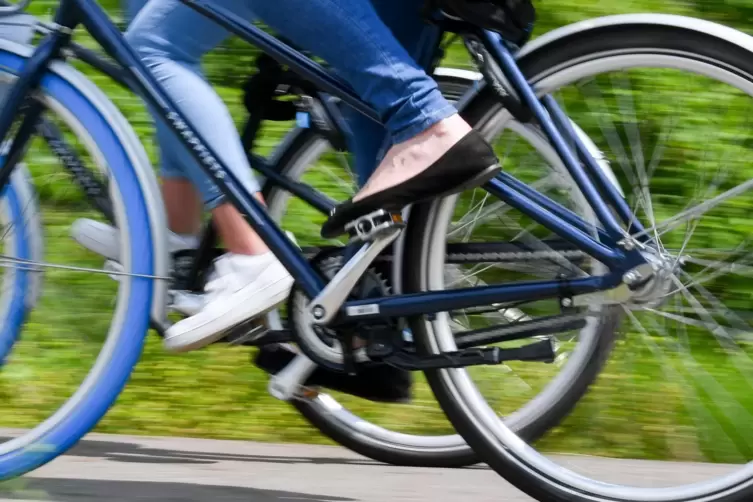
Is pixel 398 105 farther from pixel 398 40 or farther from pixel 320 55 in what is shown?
pixel 398 40

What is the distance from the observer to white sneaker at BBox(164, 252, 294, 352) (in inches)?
94.9

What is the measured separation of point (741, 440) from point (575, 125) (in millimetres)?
971

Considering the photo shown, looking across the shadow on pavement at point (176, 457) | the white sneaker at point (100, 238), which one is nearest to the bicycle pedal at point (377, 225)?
the white sneaker at point (100, 238)

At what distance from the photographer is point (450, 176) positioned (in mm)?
2172

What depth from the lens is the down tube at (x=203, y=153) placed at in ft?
7.90

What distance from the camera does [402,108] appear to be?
86.4 inches

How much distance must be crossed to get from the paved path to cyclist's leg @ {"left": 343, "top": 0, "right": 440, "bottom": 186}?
0.72 meters

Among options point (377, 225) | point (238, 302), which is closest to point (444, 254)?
point (377, 225)

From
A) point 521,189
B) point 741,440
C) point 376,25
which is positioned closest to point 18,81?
point 376,25

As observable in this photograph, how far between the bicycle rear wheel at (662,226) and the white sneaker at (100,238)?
0.61m

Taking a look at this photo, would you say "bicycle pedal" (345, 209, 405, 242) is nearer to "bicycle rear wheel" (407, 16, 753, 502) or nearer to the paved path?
"bicycle rear wheel" (407, 16, 753, 502)

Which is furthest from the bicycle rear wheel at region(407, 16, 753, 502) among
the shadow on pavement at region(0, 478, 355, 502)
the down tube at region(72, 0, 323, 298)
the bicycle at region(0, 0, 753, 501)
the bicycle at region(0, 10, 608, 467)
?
the shadow on pavement at region(0, 478, 355, 502)

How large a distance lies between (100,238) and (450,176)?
85 cm

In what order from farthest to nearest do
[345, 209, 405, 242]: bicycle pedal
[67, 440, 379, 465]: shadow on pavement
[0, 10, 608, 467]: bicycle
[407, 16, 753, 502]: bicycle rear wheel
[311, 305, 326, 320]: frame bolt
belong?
[67, 440, 379, 465]: shadow on pavement < [0, 10, 608, 467]: bicycle < [311, 305, 326, 320]: frame bolt < [345, 209, 405, 242]: bicycle pedal < [407, 16, 753, 502]: bicycle rear wheel
